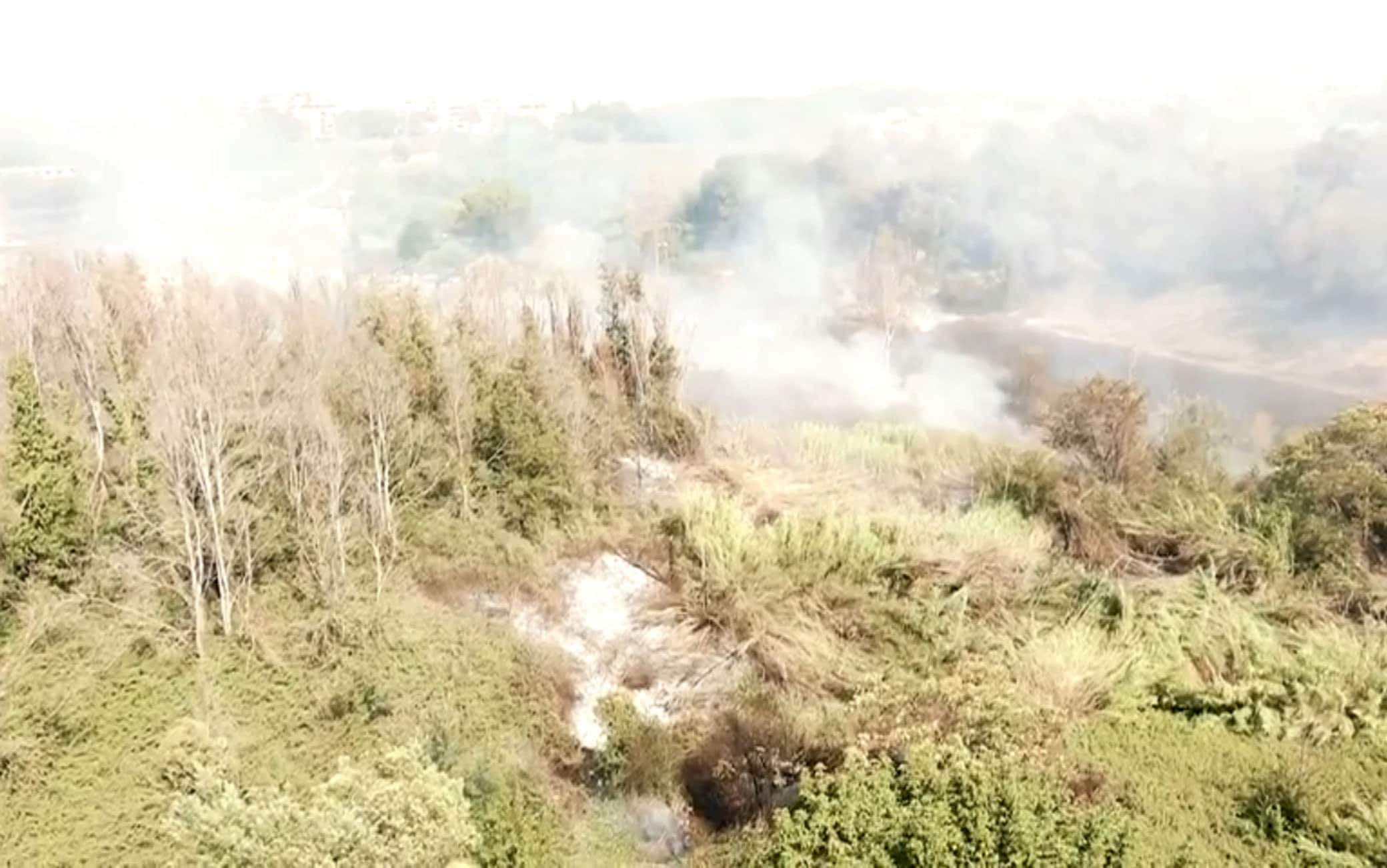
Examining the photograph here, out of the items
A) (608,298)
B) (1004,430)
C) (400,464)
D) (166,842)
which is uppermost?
(608,298)

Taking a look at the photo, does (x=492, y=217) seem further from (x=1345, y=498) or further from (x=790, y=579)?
(x=1345, y=498)

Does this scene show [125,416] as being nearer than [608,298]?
Yes

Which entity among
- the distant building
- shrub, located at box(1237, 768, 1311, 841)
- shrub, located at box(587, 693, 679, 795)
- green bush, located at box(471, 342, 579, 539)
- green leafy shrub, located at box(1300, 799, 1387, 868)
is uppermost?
the distant building

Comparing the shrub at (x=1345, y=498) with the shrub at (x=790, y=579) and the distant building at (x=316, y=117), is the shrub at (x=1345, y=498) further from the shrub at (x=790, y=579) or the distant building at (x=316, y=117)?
the distant building at (x=316, y=117)

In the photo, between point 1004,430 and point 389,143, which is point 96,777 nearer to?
point 1004,430

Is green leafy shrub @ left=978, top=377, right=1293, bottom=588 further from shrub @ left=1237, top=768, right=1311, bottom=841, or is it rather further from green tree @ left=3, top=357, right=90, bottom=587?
green tree @ left=3, top=357, right=90, bottom=587

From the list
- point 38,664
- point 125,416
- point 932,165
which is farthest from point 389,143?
point 38,664

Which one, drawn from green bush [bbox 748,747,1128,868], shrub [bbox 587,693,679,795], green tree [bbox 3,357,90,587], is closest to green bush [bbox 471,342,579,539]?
shrub [bbox 587,693,679,795]

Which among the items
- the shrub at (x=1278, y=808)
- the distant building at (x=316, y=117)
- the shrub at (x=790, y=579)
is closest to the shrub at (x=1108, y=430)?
the shrub at (x=790, y=579)
